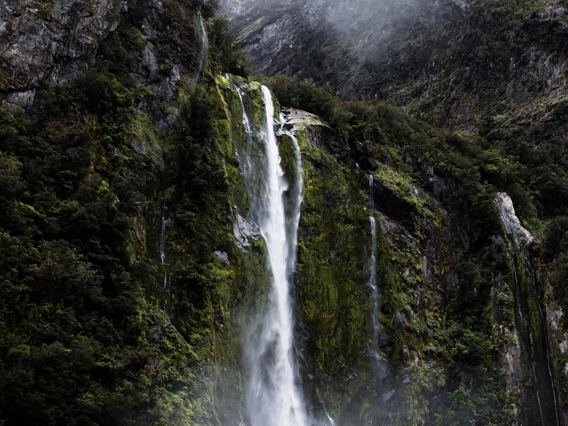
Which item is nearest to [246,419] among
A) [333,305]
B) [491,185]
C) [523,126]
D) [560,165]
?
[333,305]

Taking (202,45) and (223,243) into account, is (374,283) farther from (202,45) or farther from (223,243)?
(202,45)

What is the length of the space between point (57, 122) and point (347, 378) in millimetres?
15579

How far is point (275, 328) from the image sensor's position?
852 inches

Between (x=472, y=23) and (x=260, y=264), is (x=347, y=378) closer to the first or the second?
(x=260, y=264)

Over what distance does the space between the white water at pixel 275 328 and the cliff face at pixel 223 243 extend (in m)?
0.55

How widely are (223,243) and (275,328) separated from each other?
165 inches

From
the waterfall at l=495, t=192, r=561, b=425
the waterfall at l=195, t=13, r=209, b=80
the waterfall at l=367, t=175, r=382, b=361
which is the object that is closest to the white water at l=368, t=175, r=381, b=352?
the waterfall at l=367, t=175, r=382, b=361

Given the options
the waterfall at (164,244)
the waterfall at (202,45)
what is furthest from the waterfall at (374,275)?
the waterfall at (164,244)

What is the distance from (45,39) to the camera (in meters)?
17.0

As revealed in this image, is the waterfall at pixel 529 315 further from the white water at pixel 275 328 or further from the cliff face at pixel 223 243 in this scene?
the white water at pixel 275 328

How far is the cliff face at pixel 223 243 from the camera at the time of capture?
13906 millimetres

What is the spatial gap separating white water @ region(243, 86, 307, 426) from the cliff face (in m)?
0.55

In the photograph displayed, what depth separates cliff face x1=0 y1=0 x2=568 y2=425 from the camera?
45.6 ft

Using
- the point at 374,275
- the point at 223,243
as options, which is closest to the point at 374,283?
the point at 374,275
